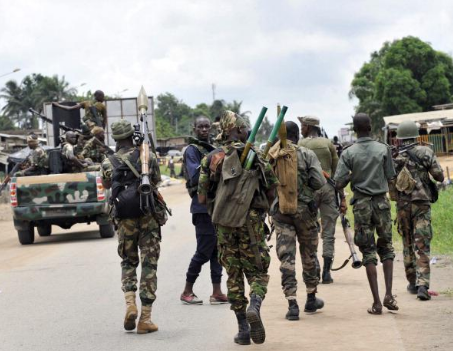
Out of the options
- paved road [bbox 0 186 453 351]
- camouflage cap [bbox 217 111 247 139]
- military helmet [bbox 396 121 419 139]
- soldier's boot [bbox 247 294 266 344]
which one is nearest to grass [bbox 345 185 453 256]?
paved road [bbox 0 186 453 351]

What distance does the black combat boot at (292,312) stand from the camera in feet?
26.9

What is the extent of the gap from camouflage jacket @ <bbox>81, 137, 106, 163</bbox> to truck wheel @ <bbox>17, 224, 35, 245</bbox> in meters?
1.82

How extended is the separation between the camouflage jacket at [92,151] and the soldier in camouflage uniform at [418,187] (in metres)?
9.87

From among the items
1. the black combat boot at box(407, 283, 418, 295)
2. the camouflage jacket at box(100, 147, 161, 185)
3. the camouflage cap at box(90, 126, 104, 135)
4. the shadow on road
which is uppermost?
the camouflage cap at box(90, 126, 104, 135)

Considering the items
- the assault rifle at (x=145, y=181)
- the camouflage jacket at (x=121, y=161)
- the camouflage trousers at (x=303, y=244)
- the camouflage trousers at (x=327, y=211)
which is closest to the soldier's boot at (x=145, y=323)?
the assault rifle at (x=145, y=181)

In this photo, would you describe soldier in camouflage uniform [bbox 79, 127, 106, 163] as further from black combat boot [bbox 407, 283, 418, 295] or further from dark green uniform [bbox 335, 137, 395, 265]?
dark green uniform [bbox 335, 137, 395, 265]

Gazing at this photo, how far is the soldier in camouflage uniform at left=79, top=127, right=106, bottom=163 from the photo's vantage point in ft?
59.2

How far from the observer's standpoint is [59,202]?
1731cm

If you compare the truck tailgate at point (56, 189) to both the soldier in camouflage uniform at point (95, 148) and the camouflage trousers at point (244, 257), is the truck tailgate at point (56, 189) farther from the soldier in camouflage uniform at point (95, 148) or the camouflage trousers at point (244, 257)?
the camouflage trousers at point (244, 257)

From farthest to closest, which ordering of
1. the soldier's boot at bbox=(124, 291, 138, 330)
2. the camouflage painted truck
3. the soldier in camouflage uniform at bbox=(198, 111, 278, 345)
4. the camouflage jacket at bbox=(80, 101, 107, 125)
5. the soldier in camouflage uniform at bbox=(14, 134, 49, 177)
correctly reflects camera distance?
the camouflage jacket at bbox=(80, 101, 107, 125)
the soldier in camouflage uniform at bbox=(14, 134, 49, 177)
the camouflage painted truck
the soldier's boot at bbox=(124, 291, 138, 330)
the soldier in camouflage uniform at bbox=(198, 111, 278, 345)

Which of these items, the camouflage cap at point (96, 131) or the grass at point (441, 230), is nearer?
the grass at point (441, 230)

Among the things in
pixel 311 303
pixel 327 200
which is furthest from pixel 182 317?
pixel 327 200

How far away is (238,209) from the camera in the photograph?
23.2 ft

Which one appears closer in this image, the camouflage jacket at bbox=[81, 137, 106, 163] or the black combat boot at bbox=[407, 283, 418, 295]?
the black combat boot at bbox=[407, 283, 418, 295]
